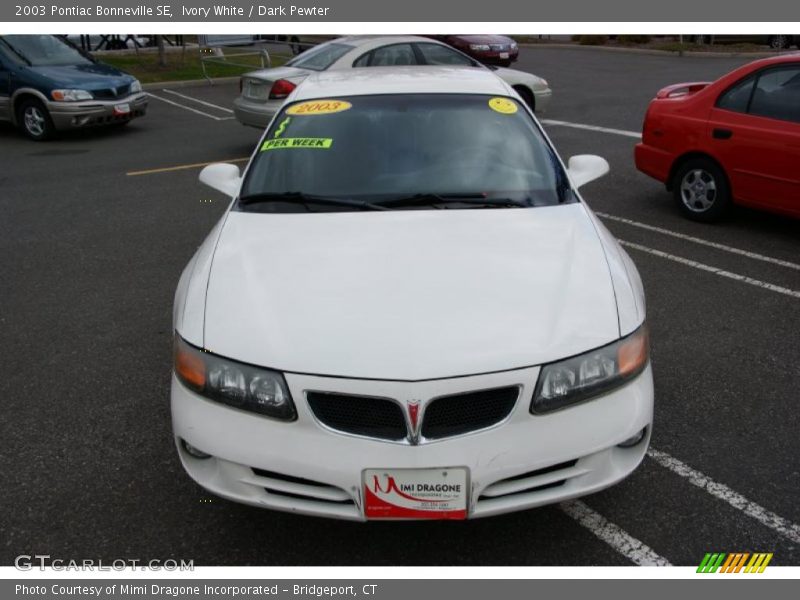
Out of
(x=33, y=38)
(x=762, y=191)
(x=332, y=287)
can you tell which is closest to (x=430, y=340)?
(x=332, y=287)

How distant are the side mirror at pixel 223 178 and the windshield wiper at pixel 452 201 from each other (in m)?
0.99

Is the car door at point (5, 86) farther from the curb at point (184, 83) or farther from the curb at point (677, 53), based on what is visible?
the curb at point (677, 53)

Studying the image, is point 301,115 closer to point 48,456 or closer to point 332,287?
point 332,287

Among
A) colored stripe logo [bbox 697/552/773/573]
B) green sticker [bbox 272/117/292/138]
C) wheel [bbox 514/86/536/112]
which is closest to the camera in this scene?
colored stripe logo [bbox 697/552/773/573]

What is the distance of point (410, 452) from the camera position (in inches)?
94.7

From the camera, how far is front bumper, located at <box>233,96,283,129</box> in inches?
385

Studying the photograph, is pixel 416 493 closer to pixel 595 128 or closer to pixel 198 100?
pixel 595 128

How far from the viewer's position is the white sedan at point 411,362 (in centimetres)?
244

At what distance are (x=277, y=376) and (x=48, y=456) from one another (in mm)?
1615

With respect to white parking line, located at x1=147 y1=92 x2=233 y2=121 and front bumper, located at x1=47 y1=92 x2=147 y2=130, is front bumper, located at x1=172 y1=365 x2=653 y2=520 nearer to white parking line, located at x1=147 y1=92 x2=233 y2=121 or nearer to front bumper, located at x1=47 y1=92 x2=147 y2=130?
front bumper, located at x1=47 y1=92 x2=147 y2=130

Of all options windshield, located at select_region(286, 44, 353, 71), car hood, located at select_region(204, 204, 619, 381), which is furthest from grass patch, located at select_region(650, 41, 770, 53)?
car hood, located at select_region(204, 204, 619, 381)

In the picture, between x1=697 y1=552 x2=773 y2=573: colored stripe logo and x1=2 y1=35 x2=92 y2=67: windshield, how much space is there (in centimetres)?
Answer: 1229

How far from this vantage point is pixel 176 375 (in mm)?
2820

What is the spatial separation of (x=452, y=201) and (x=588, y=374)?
120 centimetres
